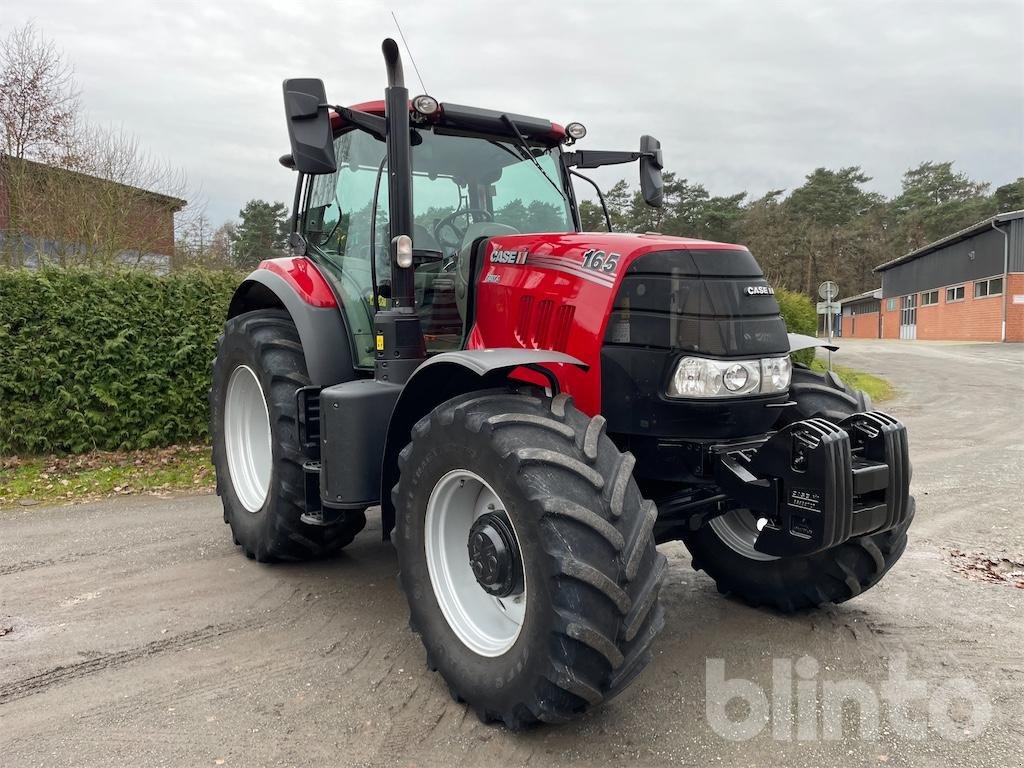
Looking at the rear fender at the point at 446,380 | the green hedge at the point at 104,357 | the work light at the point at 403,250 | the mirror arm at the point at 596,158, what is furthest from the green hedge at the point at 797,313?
the rear fender at the point at 446,380

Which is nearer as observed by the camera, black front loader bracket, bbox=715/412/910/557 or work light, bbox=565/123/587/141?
black front loader bracket, bbox=715/412/910/557

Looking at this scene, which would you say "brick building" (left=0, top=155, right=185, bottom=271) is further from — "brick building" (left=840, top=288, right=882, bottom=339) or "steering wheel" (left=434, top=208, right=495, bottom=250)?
"brick building" (left=840, top=288, right=882, bottom=339)

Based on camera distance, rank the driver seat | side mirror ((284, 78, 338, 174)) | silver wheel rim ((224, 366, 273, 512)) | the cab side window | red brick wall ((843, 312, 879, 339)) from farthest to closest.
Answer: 1. red brick wall ((843, 312, 879, 339))
2. silver wheel rim ((224, 366, 273, 512))
3. the cab side window
4. the driver seat
5. side mirror ((284, 78, 338, 174))

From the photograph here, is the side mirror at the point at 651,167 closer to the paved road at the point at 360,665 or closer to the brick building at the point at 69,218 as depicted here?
the paved road at the point at 360,665

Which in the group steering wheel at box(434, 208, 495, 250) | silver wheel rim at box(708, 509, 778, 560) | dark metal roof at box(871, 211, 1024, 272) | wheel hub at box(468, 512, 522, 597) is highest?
dark metal roof at box(871, 211, 1024, 272)

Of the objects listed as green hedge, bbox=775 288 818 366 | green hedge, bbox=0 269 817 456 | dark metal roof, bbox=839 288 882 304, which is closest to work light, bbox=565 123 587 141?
green hedge, bbox=0 269 817 456

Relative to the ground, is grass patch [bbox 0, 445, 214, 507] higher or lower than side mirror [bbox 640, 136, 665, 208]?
lower

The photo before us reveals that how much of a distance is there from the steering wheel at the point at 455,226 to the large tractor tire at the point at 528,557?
130cm

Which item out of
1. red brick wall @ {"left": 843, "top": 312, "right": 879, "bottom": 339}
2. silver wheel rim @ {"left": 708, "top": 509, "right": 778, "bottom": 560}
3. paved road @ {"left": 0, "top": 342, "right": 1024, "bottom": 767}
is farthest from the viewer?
red brick wall @ {"left": 843, "top": 312, "right": 879, "bottom": 339}

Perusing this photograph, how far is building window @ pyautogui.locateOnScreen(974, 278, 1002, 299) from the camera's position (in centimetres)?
3523

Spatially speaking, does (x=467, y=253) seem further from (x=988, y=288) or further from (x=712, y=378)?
(x=988, y=288)

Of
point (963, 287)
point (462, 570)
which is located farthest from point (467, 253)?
point (963, 287)

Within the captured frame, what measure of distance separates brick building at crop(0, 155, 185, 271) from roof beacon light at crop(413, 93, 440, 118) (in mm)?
9019

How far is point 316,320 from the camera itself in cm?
411
